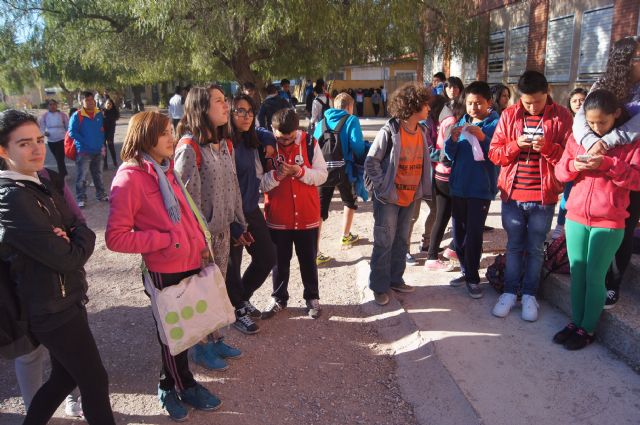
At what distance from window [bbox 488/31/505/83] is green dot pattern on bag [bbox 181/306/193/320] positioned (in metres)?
14.4

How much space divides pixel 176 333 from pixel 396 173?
7.06ft

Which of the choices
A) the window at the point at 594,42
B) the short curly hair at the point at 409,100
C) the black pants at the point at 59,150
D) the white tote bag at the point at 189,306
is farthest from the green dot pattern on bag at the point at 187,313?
the window at the point at 594,42

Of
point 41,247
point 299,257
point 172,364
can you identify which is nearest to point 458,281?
point 299,257

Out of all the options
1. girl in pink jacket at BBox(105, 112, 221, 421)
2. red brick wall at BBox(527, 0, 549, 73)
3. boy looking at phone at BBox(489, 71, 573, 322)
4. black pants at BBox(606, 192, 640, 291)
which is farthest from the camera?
red brick wall at BBox(527, 0, 549, 73)

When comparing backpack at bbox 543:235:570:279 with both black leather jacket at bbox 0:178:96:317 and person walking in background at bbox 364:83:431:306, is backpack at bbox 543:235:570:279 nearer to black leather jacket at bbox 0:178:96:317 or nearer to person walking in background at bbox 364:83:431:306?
person walking in background at bbox 364:83:431:306

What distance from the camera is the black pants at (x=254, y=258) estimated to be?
11.8ft

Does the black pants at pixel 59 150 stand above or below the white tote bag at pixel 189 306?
above

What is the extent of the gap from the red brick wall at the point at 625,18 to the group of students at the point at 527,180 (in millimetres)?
7102

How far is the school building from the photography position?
33.2 ft

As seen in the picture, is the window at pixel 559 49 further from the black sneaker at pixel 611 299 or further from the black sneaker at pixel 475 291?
the black sneaker at pixel 611 299

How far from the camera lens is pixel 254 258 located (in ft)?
12.1

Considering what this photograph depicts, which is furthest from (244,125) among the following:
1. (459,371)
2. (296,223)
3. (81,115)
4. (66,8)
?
(66,8)

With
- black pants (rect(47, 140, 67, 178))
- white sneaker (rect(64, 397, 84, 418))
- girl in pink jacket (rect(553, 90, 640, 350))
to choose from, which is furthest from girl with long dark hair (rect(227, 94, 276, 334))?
black pants (rect(47, 140, 67, 178))

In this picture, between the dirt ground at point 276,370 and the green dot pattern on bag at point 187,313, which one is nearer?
the green dot pattern on bag at point 187,313
